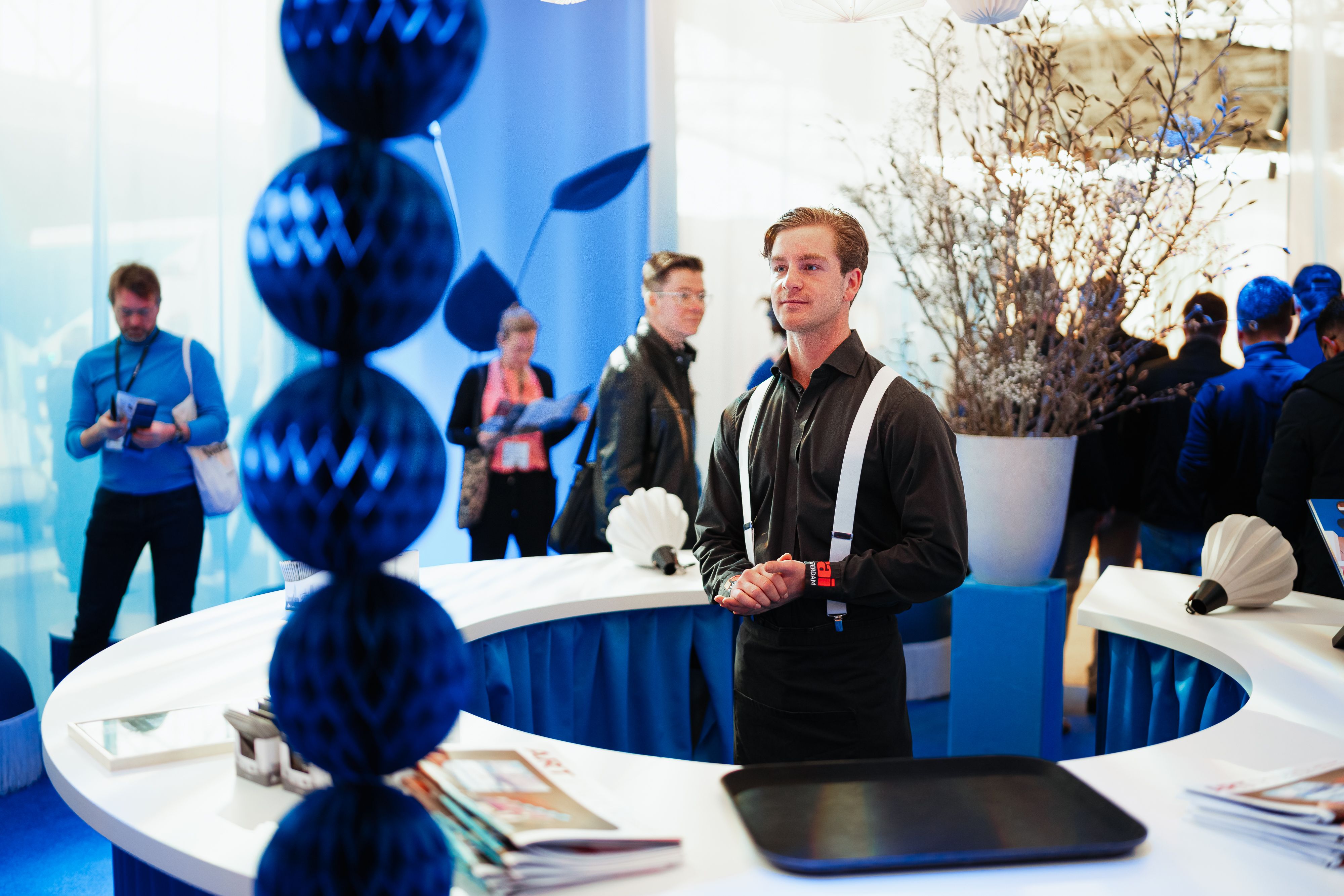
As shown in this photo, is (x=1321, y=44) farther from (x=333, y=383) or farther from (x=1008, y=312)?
(x=333, y=383)

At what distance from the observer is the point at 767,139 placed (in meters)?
5.15

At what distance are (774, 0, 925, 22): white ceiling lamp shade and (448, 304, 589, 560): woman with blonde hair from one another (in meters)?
1.44

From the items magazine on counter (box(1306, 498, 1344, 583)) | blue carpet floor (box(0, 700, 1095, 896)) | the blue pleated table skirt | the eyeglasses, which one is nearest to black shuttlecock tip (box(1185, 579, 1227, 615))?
the blue pleated table skirt

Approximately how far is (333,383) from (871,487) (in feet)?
5.14

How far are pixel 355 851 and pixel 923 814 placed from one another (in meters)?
0.96

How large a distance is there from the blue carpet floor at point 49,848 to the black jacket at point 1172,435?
0.87 metres

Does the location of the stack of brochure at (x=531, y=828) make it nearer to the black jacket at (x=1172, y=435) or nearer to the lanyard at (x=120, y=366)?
the lanyard at (x=120, y=366)

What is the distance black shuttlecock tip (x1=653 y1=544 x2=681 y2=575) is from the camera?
2697mm

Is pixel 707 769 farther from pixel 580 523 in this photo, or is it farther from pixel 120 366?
pixel 120 366

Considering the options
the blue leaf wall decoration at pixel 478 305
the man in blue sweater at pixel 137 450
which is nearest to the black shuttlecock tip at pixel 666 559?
the man in blue sweater at pixel 137 450

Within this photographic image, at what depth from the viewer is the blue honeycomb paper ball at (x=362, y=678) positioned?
0.38 meters

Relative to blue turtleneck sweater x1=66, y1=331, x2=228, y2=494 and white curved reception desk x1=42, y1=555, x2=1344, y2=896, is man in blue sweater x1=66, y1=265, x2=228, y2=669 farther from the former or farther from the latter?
white curved reception desk x1=42, y1=555, x2=1344, y2=896

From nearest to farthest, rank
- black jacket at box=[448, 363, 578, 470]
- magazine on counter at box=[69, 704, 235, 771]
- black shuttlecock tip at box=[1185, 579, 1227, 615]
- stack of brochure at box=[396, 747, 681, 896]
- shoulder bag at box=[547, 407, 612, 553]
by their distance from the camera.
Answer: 1. stack of brochure at box=[396, 747, 681, 896]
2. magazine on counter at box=[69, 704, 235, 771]
3. black shuttlecock tip at box=[1185, 579, 1227, 615]
4. shoulder bag at box=[547, 407, 612, 553]
5. black jacket at box=[448, 363, 578, 470]

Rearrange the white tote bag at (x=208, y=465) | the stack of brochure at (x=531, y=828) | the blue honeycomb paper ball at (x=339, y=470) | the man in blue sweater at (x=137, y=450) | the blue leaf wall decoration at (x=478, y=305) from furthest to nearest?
1. the blue leaf wall decoration at (x=478, y=305)
2. the white tote bag at (x=208, y=465)
3. the man in blue sweater at (x=137, y=450)
4. the stack of brochure at (x=531, y=828)
5. the blue honeycomb paper ball at (x=339, y=470)
